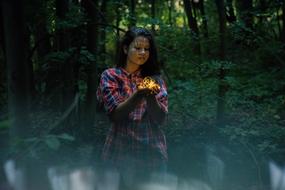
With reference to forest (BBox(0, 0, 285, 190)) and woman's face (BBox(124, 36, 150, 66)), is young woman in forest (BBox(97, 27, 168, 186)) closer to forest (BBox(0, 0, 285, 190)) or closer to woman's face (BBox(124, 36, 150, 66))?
woman's face (BBox(124, 36, 150, 66))

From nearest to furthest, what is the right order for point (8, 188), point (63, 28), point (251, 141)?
point (8, 188)
point (63, 28)
point (251, 141)

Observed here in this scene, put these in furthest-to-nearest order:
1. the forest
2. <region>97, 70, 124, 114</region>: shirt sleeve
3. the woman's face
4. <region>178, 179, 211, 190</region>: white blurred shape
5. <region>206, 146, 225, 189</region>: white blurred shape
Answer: <region>206, 146, 225, 189</region>: white blurred shape, the forest, <region>178, 179, 211, 190</region>: white blurred shape, the woman's face, <region>97, 70, 124, 114</region>: shirt sleeve

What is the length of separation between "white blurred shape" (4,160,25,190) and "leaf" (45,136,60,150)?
0.39 meters

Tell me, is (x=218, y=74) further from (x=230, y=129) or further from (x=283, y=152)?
(x=283, y=152)

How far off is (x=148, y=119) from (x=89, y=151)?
2742 millimetres

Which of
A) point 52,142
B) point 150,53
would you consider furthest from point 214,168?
point 52,142

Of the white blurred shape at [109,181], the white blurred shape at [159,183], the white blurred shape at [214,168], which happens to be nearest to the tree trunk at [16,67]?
the white blurred shape at [109,181]

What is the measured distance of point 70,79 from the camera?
4.97m

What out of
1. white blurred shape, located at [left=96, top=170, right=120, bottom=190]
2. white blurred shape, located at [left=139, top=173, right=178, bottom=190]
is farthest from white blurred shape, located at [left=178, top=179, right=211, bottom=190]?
white blurred shape, located at [left=96, top=170, right=120, bottom=190]

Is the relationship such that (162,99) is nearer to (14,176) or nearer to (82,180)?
(82,180)

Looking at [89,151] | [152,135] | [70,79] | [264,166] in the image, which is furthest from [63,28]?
[264,166]

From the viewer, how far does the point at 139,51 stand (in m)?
2.51

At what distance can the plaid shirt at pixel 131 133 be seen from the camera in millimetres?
2432

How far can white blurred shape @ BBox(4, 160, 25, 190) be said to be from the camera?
183cm
